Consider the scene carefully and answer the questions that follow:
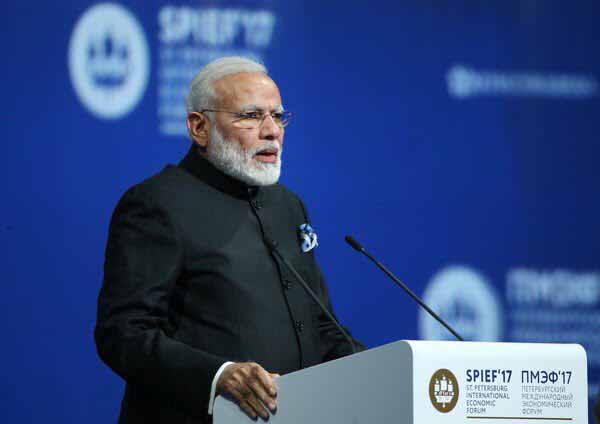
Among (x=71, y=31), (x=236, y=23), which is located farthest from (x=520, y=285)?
(x=71, y=31)

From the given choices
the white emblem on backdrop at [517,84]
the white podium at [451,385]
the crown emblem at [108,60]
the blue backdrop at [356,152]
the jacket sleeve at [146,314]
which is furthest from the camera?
the white emblem on backdrop at [517,84]

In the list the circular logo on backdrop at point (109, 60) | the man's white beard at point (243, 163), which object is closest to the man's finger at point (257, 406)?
the man's white beard at point (243, 163)

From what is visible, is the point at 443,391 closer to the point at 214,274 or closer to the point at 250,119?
the point at 214,274

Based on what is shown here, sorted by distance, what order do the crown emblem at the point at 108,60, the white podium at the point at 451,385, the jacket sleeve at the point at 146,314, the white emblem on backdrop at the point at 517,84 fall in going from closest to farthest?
the white podium at the point at 451,385
the jacket sleeve at the point at 146,314
the crown emblem at the point at 108,60
the white emblem on backdrop at the point at 517,84

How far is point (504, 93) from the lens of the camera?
4402 mm

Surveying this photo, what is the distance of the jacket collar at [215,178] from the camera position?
115 inches

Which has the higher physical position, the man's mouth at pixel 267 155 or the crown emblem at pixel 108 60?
the crown emblem at pixel 108 60

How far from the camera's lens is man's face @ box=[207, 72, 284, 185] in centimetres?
290

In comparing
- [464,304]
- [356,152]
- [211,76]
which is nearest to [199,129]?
[211,76]

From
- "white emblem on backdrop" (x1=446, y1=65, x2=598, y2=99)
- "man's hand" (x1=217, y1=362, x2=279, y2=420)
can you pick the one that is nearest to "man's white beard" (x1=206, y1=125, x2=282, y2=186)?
"man's hand" (x1=217, y1=362, x2=279, y2=420)

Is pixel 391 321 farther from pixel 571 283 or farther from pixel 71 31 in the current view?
pixel 71 31

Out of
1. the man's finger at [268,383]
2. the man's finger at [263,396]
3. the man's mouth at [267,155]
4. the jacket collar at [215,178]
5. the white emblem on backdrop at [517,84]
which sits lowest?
the man's finger at [263,396]

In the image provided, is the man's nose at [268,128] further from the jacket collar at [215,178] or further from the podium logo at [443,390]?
the podium logo at [443,390]

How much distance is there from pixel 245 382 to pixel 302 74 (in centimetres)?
201
